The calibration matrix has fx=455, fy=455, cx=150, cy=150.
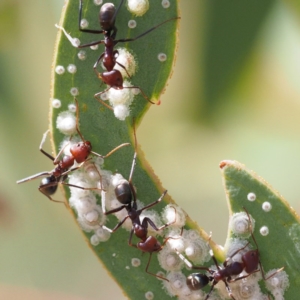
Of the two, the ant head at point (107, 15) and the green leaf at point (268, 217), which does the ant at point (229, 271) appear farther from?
the ant head at point (107, 15)

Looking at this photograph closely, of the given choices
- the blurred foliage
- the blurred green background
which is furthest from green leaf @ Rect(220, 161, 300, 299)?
the blurred foliage

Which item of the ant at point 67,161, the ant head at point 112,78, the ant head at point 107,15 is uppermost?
the ant head at point 107,15

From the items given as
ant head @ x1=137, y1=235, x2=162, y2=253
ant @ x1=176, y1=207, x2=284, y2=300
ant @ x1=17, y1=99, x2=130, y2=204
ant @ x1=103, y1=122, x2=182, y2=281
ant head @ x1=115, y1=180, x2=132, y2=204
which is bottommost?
ant @ x1=176, y1=207, x2=284, y2=300

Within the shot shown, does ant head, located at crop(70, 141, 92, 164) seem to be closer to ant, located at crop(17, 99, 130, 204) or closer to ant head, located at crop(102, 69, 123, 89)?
ant, located at crop(17, 99, 130, 204)

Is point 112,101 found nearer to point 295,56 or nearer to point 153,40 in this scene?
point 153,40

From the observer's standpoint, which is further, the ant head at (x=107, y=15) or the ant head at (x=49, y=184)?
the ant head at (x=49, y=184)

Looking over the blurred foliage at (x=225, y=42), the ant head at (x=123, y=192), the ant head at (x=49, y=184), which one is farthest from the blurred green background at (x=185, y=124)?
the ant head at (x=123, y=192)

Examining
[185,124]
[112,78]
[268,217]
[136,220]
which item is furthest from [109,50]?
[185,124]
